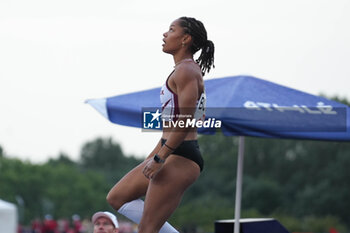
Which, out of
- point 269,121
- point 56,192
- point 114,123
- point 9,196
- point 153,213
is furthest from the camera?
point 56,192

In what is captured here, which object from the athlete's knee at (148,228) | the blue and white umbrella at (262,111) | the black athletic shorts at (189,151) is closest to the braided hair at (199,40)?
the black athletic shorts at (189,151)

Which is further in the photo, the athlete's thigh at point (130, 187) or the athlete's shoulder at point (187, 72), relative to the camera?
the athlete's thigh at point (130, 187)

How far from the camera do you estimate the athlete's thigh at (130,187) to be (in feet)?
15.3

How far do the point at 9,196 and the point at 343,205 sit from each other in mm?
35325

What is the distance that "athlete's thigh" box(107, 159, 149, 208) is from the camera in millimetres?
4664

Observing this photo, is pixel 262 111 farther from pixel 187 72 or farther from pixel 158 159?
pixel 158 159

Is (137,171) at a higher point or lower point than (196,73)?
lower

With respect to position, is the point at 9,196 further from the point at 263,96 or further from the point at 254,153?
the point at 263,96

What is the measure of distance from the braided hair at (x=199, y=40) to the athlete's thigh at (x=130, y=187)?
→ 2.35 feet

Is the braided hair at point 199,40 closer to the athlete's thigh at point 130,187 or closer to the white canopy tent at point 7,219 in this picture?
the athlete's thigh at point 130,187

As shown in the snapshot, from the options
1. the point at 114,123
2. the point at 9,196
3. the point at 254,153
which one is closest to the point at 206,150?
the point at 254,153

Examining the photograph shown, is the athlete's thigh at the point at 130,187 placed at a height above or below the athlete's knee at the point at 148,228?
above

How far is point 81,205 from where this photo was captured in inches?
3664

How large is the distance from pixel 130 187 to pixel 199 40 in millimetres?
956
